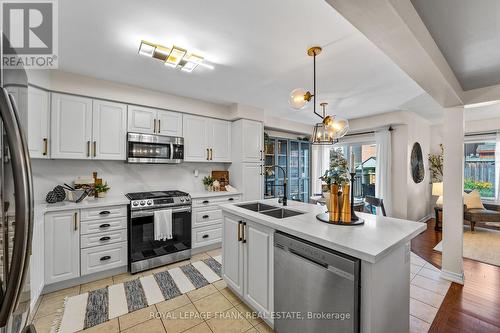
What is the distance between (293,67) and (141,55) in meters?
1.64

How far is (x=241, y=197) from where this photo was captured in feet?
12.9

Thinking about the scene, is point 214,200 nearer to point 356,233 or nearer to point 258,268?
point 258,268

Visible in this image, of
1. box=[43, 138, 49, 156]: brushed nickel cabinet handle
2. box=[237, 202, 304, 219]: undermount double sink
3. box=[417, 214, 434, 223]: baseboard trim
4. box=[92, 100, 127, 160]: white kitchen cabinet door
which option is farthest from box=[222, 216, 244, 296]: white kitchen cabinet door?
box=[417, 214, 434, 223]: baseboard trim

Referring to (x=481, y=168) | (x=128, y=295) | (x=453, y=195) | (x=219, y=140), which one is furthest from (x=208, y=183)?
(x=481, y=168)

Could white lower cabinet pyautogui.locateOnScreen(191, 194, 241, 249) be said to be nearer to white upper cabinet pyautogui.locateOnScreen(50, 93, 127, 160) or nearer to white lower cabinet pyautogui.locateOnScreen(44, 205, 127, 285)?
white lower cabinet pyautogui.locateOnScreen(44, 205, 127, 285)

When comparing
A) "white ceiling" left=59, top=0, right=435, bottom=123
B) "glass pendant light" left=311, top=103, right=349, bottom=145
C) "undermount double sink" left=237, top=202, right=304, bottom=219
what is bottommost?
"undermount double sink" left=237, top=202, right=304, bottom=219

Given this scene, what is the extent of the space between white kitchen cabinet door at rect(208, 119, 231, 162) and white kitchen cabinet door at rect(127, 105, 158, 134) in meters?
0.96

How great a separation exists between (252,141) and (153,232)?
2237 millimetres

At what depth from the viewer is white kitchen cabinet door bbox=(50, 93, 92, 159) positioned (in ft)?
8.46

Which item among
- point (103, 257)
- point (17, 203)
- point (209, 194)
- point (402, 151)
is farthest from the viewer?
point (402, 151)

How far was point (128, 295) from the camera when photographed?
7.59 ft

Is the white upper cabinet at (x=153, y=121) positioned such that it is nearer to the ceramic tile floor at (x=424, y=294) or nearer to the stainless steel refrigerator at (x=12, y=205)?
the stainless steel refrigerator at (x=12, y=205)

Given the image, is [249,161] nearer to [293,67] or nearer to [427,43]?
[293,67]

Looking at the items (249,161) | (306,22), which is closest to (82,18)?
(306,22)
